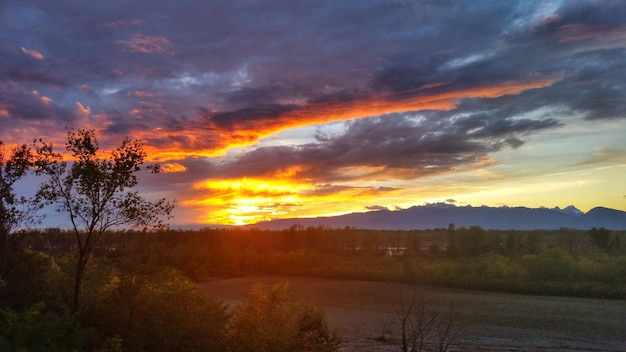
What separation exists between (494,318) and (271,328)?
36503 millimetres

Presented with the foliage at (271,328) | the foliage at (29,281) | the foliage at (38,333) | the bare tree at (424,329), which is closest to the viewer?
the foliage at (38,333)

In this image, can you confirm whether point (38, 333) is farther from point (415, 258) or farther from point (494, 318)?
point (415, 258)

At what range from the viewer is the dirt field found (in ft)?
121

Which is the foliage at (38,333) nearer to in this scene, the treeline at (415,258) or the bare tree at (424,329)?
the treeline at (415,258)

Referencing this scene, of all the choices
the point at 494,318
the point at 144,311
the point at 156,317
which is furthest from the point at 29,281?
the point at 494,318

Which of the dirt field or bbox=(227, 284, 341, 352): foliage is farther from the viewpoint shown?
the dirt field

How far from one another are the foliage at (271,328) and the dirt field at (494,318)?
968 cm

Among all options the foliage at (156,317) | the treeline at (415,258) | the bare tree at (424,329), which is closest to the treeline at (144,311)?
the foliage at (156,317)

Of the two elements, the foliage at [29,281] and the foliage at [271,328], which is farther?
the foliage at [29,281]

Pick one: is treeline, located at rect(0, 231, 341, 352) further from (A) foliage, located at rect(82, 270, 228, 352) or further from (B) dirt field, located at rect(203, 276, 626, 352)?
(B) dirt field, located at rect(203, 276, 626, 352)

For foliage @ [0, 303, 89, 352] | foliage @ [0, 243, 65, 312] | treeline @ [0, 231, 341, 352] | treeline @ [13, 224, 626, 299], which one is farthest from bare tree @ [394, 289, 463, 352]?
foliage @ [0, 243, 65, 312]

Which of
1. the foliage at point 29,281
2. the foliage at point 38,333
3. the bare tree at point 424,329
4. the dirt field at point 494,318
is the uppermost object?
the foliage at point 29,281

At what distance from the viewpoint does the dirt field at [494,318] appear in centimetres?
3703

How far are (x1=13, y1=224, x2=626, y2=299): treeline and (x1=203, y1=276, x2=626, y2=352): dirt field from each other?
6112 mm
